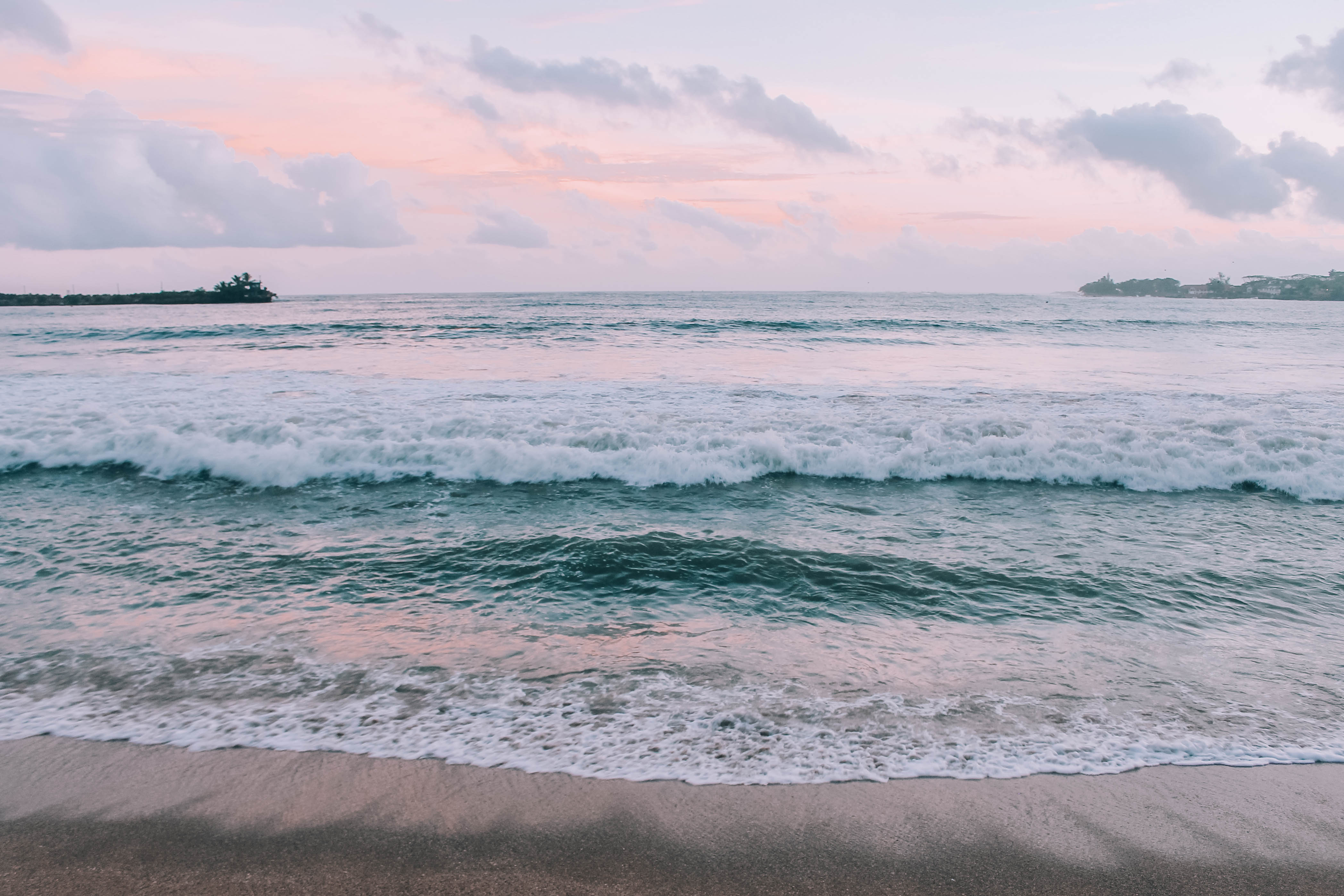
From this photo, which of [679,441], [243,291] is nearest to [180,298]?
[243,291]

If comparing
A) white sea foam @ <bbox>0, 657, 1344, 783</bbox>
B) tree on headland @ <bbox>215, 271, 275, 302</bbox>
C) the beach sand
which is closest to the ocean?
white sea foam @ <bbox>0, 657, 1344, 783</bbox>

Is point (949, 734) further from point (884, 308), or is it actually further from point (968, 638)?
point (884, 308)

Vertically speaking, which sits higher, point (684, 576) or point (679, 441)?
point (679, 441)

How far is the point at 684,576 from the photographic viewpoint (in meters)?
5.89

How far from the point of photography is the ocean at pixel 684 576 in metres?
3.69

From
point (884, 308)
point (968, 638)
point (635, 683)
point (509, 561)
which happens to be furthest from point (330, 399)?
point (884, 308)

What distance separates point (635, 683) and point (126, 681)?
3132 millimetres

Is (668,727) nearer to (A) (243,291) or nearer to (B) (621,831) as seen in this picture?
(B) (621,831)

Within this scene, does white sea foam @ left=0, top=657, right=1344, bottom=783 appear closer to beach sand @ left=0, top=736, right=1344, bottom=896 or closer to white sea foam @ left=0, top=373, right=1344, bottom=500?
beach sand @ left=0, top=736, right=1344, bottom=896

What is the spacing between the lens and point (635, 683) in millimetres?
4133

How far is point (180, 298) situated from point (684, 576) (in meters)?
109

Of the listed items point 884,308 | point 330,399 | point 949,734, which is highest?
point 884,308

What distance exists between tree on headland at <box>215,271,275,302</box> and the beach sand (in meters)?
94.4

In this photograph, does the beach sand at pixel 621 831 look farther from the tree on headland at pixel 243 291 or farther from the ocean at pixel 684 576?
the tree on headland at pixel 243 291
